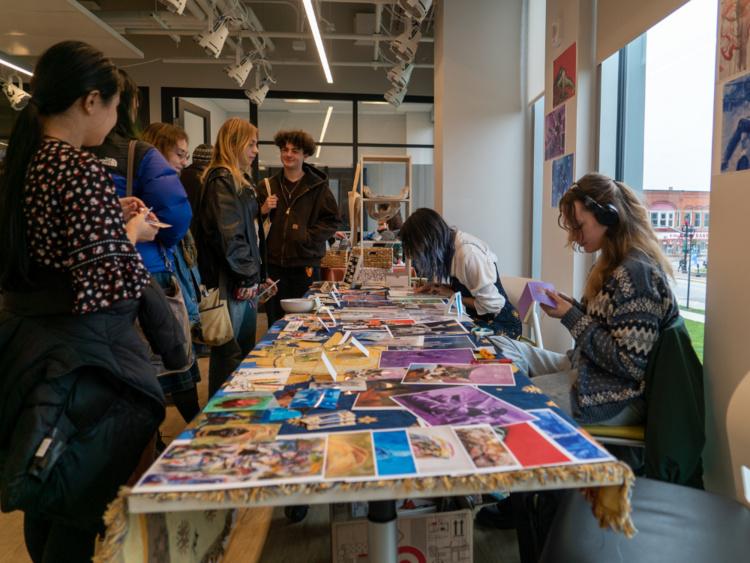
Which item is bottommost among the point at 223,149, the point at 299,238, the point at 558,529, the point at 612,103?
the point at 558,529

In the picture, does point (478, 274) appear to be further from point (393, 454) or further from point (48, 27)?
point (48, 27)

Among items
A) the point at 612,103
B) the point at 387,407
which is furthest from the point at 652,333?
the point at 612,103

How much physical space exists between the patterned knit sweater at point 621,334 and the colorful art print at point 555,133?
1731 mm

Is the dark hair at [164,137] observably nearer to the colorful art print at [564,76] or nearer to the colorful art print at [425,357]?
A: the colorful art print at [425,357]

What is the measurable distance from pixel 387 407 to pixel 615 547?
0.55 metres

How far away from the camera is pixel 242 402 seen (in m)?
1.15

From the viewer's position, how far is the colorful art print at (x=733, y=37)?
4.84 feet

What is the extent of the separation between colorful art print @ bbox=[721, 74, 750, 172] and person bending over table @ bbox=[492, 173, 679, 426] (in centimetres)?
28

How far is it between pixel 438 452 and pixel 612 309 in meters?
0.94

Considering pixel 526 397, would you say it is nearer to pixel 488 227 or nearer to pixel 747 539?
pixel 747 539

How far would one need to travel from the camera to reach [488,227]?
4.58 metres

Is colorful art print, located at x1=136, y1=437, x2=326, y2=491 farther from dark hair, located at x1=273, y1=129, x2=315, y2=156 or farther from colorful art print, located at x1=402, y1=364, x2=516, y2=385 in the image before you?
dark hair, located at x1=273, y1=129, x2=315, y2=156

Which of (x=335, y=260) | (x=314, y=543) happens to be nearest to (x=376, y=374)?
(x=314, y=543)

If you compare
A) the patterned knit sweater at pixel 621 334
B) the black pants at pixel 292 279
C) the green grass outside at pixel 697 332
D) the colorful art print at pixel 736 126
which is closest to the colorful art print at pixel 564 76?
the colorful art print at pixel 736 126
